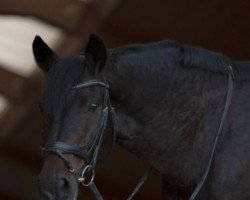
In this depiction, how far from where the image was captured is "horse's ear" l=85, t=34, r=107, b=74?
257cm

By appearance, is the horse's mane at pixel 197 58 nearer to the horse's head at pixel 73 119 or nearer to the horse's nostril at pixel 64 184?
the horse's head at pixel 73 119

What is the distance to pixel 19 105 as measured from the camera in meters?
6.45

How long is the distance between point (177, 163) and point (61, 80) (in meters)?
0.42

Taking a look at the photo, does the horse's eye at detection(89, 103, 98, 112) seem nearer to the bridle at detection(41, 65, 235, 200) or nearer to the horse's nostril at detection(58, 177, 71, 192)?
the bridle at detection(41, 65, 235, 200)

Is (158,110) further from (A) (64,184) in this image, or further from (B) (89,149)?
(A) (64,184)

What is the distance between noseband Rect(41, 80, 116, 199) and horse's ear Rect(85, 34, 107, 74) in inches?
2.0

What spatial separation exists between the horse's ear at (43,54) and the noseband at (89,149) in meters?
0.20

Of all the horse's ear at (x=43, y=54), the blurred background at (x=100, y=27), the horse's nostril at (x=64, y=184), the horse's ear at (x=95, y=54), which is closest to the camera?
the horse's nostril at (x=64, y=184)

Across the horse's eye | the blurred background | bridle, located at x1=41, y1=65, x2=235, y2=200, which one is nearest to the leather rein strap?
bridle, located at x1=41, y1=65, x2=235, y2=200

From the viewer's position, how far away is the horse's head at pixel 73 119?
8.12ft

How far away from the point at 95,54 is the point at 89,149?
10.5 inches

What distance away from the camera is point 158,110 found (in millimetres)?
2686

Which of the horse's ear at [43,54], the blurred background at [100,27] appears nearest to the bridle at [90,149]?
the horse's ear at [43,54]

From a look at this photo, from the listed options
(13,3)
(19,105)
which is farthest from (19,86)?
(13,3)
